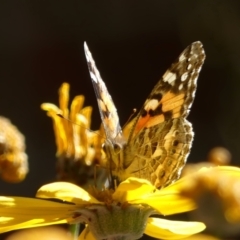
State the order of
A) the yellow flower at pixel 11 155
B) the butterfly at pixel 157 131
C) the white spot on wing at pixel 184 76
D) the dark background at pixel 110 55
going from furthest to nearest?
the dark background at pixel 110 55 < the white spot on wing at pixel 184 76 < the butterfly at pixel 157 131 < the yellow flower at pixel 11 155

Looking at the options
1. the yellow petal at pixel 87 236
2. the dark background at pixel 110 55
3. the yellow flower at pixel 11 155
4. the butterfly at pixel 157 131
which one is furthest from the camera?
the dark background at pixel 110 55

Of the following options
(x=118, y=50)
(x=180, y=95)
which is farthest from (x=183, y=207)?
(x=118, y=50)

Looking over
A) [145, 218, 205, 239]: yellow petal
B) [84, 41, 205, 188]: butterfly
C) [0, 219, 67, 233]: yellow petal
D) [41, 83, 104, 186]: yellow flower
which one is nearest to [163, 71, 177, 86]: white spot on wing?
[84, 41, 205, 188]: butterfly

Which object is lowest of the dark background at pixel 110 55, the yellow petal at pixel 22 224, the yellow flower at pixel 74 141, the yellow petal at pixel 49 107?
the yellow petal at pixel 22 224

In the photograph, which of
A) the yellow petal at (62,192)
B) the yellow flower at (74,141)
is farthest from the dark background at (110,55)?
the yellow petal at (62,192)

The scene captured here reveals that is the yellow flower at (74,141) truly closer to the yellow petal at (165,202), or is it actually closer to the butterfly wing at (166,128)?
the butterfly wing at (166,128)

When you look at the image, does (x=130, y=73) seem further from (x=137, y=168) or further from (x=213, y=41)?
(x=137, y=168)


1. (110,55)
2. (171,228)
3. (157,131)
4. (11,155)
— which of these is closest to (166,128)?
(157,131)
